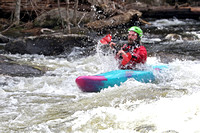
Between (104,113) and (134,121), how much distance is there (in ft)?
1.56

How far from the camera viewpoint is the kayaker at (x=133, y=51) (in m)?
5.66

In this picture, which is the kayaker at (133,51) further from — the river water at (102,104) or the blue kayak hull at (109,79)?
the river water at (102,104)

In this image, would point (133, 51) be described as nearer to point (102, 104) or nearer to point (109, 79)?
point (109, 79)

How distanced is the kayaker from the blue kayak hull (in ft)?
0.86

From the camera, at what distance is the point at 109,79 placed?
5277 millimetres

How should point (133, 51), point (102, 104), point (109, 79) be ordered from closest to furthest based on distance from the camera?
point (102, 104) < point (109, 79) < point (133, 51)

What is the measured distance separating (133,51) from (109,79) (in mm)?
903

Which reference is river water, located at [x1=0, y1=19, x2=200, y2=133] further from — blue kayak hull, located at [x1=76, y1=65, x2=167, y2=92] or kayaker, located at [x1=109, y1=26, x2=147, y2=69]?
kayaker, located at [x1=109, y1=26, x2=147, y2=69]

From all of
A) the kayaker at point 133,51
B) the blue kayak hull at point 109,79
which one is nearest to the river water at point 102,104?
the blue kayak hull at point 109,79

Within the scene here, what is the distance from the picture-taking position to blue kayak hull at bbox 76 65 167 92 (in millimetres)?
5160

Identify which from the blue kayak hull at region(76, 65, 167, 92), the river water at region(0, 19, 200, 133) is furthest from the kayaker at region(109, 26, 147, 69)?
the river water at region(0, 19, 200, 133)

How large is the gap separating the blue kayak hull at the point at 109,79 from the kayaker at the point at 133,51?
0.86 feet

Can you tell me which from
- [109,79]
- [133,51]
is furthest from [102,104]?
[133,51]

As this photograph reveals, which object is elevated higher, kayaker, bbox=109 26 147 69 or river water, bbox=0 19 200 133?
kayaker, bbox=109 26 147 69
